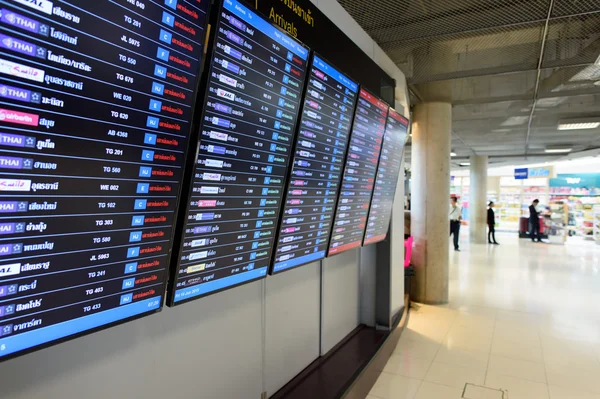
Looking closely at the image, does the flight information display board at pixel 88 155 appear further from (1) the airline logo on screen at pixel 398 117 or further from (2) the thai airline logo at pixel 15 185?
(1) the airline logo on screen at pixel 398 117

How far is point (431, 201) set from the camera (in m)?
6.34

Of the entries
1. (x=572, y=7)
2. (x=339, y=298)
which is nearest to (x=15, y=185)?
(x=339, y=298)

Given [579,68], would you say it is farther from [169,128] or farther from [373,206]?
[169,128]

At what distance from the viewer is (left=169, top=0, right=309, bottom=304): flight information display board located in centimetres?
160

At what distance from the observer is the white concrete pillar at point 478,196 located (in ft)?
49.0

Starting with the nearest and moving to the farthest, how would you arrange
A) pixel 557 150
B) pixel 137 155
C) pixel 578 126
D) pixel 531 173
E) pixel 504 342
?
pixel 137 155 → pixel 504 342 → pixel 578 126 → pixel 557 150 → pixel 531 173

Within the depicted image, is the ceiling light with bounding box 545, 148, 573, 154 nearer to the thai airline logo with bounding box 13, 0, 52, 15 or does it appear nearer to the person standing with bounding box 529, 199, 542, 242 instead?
the person standing with bounding box 529, 199, 542, 242

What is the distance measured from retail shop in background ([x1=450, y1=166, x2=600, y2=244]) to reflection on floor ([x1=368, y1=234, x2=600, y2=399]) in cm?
853

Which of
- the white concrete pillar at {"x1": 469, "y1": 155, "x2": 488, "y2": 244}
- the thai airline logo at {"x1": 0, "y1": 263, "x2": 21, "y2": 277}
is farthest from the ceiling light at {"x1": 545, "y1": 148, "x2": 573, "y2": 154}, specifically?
the thai airline logo at {"x1": 0, "y1": 263, "x2": 21, "y2": 277}

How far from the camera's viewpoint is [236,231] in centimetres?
187

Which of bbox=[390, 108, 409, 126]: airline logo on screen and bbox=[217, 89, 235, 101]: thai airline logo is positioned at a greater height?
bbox=[390, 108, 409, 126]: airline logo on screen

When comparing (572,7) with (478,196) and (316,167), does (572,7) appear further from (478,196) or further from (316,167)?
(478,196)

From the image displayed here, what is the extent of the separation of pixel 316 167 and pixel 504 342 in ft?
12.6

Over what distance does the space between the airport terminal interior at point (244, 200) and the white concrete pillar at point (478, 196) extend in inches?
371
